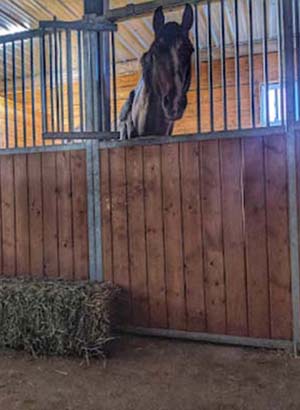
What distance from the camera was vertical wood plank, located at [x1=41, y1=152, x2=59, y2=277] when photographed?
117 inches

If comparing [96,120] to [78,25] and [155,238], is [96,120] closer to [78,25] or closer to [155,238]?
[78,25]

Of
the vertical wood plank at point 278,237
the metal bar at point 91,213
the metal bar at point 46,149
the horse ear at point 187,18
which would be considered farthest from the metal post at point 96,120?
the vertical wood plank at point 278,237

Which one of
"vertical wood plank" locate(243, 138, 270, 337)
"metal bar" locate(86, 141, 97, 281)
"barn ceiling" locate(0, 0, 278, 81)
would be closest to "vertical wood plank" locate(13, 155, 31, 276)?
"metal bar" locate(86, 141, 97, 281)

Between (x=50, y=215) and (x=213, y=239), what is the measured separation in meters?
1.19

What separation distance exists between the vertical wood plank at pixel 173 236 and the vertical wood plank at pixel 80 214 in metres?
0.58

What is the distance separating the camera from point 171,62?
2.70m

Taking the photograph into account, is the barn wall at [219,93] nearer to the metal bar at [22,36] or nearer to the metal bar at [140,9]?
the metal bar at [22,36]

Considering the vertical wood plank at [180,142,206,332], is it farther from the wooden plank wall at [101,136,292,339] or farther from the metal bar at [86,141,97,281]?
the metal bar at [86,141,97,281]

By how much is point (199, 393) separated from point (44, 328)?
3.26 ft

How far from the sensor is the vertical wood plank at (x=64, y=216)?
2.92 meters

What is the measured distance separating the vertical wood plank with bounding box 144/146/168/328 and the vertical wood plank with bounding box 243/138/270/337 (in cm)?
55

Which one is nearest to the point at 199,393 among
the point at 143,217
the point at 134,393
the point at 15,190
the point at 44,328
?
the point at 134,393

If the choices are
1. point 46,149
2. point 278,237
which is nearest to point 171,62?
point 46,149

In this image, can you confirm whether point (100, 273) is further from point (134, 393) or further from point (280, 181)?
point (280, 181)
